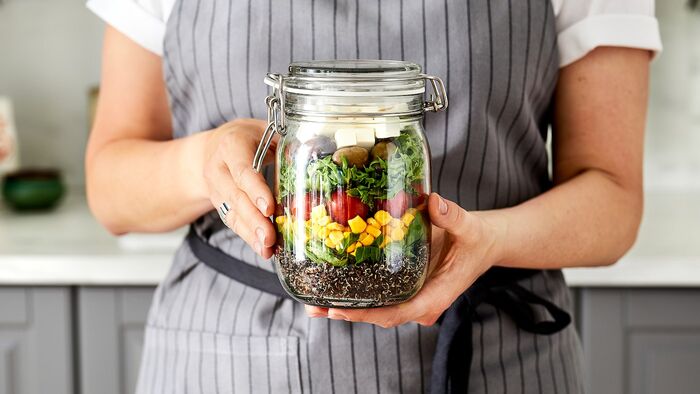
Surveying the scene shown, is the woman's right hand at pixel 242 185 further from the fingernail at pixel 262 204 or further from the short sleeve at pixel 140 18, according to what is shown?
the short sleeve at pixel 140 18

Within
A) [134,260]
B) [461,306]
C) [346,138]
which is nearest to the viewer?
[346,138]

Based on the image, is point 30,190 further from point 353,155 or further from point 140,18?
point 353,155

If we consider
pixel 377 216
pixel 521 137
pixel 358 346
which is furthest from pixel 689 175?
pixel 377 216

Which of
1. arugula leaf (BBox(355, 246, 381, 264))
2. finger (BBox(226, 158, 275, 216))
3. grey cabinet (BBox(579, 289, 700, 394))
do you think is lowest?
grey cabinet (BBox(579, 289, 700, 394))

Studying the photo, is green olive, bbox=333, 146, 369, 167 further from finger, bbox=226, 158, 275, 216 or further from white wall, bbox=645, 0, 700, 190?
white wall, bbox=645, 0, 700, 190

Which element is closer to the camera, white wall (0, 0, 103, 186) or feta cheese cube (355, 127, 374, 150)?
feta cheese cube (355, 127, 374, 150)

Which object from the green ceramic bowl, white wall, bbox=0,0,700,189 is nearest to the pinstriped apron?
the green ceramic bowl

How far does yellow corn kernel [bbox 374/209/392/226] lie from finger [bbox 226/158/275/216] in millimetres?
82

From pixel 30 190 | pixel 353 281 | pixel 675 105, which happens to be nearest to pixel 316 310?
pixel 353 281

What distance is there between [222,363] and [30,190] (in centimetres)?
132

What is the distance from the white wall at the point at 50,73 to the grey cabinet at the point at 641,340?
1.31 meters

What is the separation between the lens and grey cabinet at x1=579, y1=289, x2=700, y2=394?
170 cm

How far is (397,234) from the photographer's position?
2.40 ft

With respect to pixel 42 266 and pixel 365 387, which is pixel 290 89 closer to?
pixel 365 387
